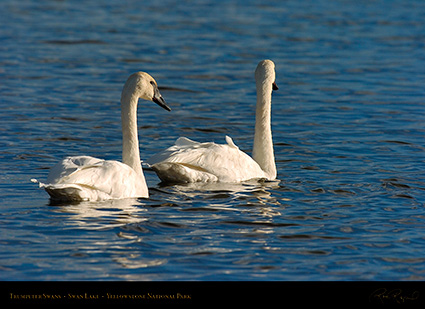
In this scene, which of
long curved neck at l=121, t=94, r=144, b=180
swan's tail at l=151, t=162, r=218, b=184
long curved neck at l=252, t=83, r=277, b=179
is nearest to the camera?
long curved neck at l=121, t=94, r=144, b=180

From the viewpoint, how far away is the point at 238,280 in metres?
7.72

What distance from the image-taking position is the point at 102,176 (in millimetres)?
9875

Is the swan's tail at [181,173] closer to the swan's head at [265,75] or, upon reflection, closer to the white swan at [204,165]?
the white swan at [204,165]

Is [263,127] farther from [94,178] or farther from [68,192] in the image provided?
[68,192]

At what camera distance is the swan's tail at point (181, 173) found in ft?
36.9

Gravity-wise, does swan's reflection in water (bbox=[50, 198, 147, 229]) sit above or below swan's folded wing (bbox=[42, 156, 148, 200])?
below

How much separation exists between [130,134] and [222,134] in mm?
4585

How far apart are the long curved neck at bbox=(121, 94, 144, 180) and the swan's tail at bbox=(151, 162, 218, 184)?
1.78 ft

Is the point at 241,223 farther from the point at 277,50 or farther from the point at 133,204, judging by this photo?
the point at 277,50

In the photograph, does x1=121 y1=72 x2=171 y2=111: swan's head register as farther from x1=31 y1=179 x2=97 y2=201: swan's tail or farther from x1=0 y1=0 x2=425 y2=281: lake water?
x1=31 y1=179 x2=97 y2=201: swan's tail

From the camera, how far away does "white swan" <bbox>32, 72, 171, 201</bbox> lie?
967cm

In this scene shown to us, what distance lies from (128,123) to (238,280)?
365cm
